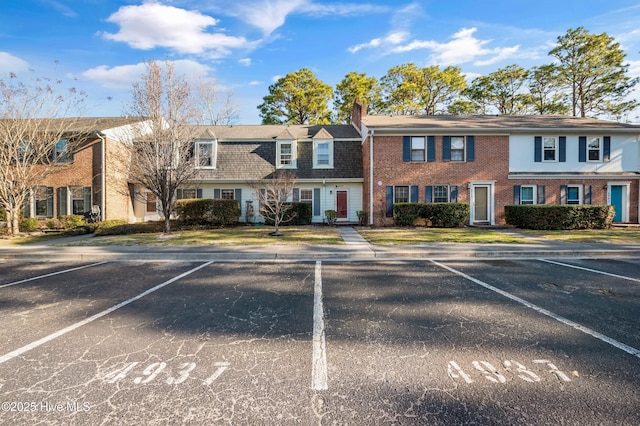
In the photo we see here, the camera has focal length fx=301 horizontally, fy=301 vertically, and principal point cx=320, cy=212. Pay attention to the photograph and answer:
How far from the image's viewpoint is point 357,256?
9.73m

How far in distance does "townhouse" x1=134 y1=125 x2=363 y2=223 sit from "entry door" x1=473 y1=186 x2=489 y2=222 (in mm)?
6953

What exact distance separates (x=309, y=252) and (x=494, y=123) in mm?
15716

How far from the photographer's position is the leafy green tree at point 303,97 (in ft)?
111

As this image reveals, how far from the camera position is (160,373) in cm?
292

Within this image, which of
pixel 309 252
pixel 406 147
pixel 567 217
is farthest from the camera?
pixel 406 147

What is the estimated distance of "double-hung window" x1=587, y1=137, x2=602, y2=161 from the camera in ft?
59.6

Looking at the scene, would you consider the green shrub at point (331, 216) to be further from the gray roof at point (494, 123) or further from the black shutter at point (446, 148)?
the black shutter at point (446, 148)

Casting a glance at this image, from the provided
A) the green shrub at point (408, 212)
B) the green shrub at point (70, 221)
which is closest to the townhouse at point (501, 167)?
the green shrub at point (408, 212)

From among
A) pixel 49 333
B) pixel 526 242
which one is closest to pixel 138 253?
pixel 49 333

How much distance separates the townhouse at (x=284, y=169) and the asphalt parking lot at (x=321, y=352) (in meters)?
13.4

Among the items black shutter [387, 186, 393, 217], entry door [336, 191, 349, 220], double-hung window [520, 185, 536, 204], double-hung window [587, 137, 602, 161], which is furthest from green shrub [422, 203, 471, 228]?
double-hung window [587, 137, 602, 161]

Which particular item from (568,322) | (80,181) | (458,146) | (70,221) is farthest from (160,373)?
(80,181)

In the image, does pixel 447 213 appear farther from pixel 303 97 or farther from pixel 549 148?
pixel 303 97

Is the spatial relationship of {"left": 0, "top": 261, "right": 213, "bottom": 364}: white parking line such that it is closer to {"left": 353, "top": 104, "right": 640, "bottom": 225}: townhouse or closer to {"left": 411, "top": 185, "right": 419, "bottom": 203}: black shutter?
{"left": 353, "top": 104, "right": 640, "bottom": 225}: townhouse
